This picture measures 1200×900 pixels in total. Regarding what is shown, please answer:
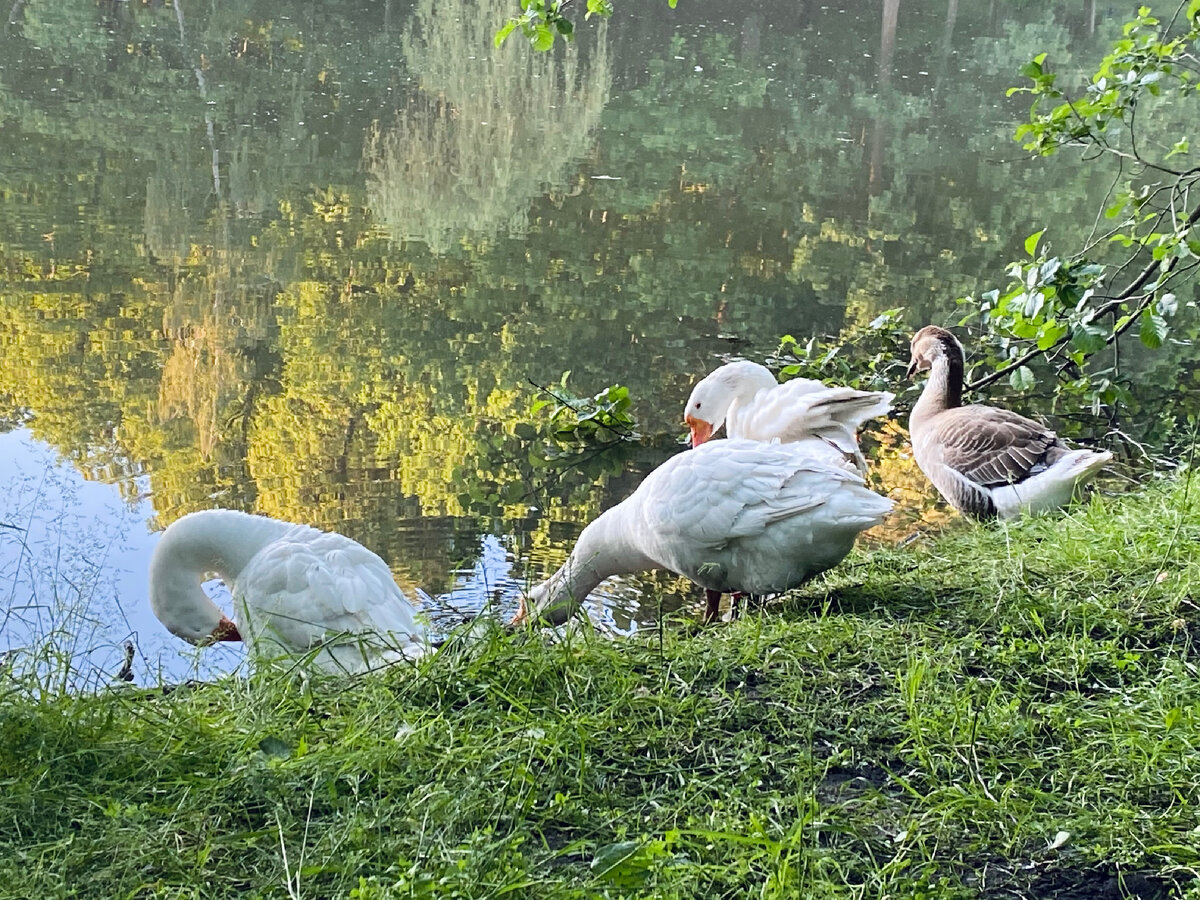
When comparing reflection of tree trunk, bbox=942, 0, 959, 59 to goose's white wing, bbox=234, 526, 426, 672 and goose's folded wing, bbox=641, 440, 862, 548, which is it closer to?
goose's folded wing, bbox=641, 440, 862, 548

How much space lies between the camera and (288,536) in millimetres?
4316

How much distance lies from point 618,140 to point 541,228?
5256 mm

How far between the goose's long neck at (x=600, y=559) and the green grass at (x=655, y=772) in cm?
103

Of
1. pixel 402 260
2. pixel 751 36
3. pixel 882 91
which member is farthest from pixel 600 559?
pixel 751 36

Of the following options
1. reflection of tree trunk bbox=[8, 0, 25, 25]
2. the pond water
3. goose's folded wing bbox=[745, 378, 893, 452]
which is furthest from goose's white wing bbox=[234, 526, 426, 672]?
reflection of tree trunk bbox=[8, 0, 25, 25]

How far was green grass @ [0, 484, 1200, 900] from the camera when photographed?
2475mm

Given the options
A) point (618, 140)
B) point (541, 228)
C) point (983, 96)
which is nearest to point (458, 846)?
point (541, 228)

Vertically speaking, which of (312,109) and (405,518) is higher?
(312,109)

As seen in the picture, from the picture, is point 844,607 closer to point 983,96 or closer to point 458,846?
point 458,846

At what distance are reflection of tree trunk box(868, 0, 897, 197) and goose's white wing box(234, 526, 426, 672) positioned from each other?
12.7 meters

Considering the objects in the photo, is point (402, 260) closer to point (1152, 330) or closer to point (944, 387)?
point (944, 387)

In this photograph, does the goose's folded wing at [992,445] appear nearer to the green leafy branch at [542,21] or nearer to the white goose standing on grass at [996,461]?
the white goose standing on grass at [996,461]

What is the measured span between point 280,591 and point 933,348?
486cm

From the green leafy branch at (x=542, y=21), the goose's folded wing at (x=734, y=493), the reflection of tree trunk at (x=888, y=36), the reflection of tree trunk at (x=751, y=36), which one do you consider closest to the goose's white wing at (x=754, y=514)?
the goose's folded wing at (x=734, y=493)
